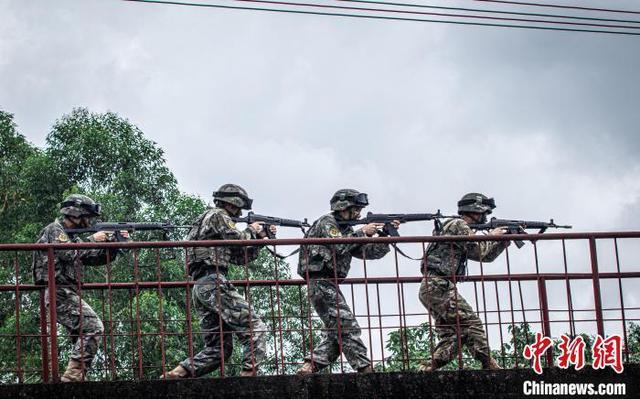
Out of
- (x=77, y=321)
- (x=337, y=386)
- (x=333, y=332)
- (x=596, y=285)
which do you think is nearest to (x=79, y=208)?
(x=77, y=321)

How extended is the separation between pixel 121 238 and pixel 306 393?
4.05 m

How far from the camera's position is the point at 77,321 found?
13703mm

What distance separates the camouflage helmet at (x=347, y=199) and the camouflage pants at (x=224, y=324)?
170cm

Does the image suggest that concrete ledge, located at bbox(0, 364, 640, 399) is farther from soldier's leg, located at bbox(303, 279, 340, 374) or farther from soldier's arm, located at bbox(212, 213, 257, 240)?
soldier's arm, located at bbox(212, 213, 257, 240)

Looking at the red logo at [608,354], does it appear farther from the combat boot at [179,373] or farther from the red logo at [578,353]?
the combat boot at [179,373]

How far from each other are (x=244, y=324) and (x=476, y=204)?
2994mm

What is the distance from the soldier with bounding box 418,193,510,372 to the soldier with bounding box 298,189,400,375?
658 millimetres

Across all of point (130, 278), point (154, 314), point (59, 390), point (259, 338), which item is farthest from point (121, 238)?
point (130, 278)

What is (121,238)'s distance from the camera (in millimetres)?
14961

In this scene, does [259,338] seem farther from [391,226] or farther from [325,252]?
[391,226]

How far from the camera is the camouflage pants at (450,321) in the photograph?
1378 centimetres

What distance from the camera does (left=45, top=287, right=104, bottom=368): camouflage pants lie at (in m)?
13.4

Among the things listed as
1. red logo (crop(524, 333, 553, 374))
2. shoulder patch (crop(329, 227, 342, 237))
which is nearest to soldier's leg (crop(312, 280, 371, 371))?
shoulder patch (crop(329, 227, 342, 237))

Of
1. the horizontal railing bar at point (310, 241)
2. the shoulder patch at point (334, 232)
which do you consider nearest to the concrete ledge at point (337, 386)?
the horizontal railing bar at point (310, 241)
